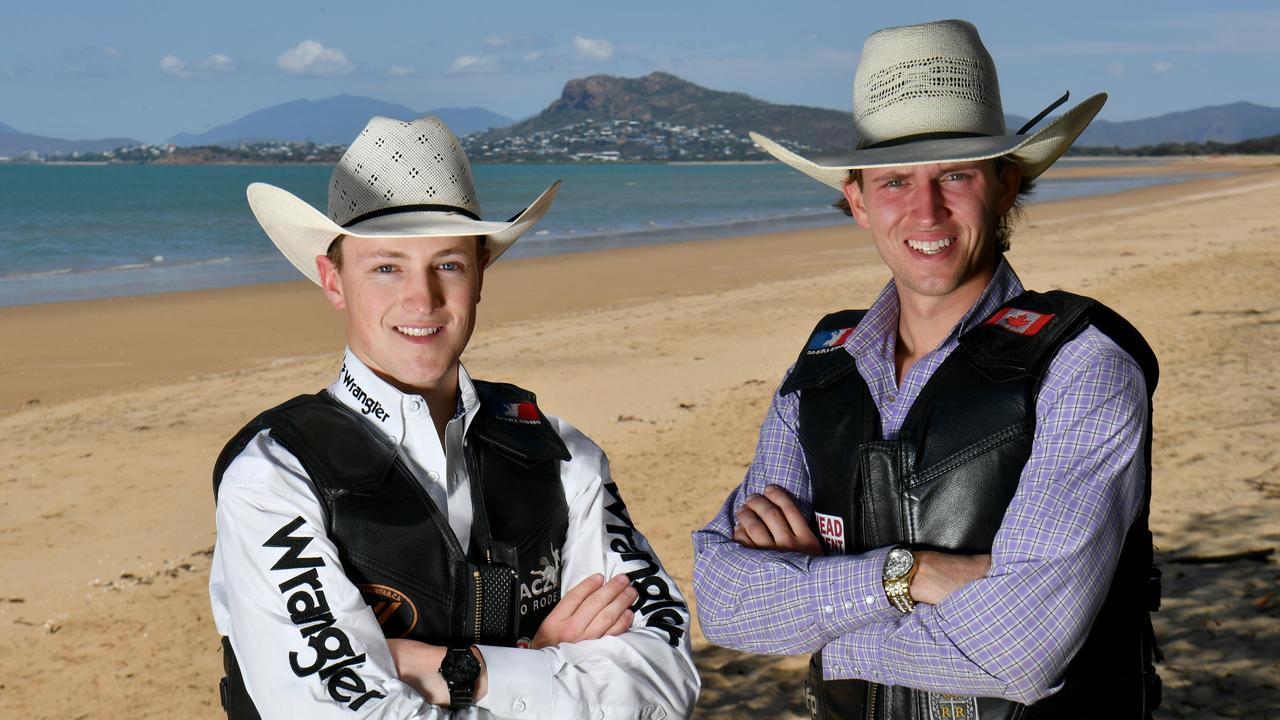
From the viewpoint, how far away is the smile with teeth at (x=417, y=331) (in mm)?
2660

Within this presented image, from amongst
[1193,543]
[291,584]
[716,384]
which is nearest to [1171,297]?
[716,384]

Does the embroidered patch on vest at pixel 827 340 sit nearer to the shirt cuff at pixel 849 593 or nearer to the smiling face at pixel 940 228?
the smiling face at pixel 940 228

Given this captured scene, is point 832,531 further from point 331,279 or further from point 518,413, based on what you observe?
point 331,279

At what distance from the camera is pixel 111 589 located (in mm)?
6707

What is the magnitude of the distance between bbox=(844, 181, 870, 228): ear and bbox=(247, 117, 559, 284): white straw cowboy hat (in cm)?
83

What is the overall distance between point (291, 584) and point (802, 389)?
1313 millimetres

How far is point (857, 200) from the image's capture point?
10.2 feet

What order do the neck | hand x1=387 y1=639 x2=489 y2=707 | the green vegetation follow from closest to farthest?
1. hand x1=387 y1=639 x2=489 y2=707
2. the neck
3. the green vegetation

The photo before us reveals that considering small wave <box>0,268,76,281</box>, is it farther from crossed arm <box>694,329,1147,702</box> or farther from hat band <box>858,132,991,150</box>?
crossed arm <box>694,329,1147,702</box>

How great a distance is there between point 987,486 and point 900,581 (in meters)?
0.29

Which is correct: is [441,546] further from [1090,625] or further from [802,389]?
[1090,625]

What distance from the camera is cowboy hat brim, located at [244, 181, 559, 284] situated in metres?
2.62

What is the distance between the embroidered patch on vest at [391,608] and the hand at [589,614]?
1.05 ft

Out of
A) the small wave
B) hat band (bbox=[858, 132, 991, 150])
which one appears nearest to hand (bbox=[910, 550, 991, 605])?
hat band (bbox=[858, 132, 991, 150])
